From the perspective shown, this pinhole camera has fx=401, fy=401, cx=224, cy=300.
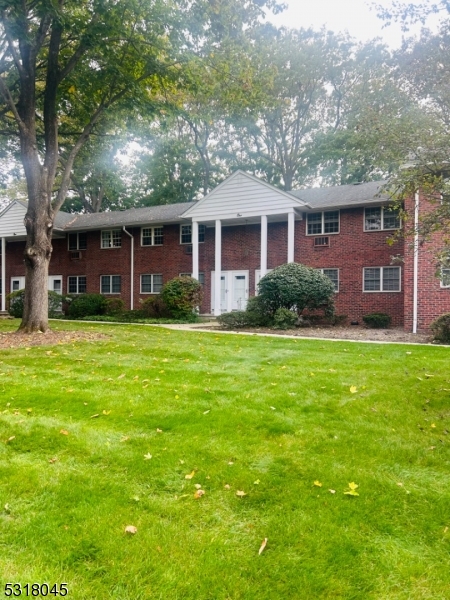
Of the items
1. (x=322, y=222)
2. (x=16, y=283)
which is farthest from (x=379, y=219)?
(x=16, y=283)

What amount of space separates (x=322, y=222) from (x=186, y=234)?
7021 mm

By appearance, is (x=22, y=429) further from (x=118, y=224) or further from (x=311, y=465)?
(x=118, y=224)

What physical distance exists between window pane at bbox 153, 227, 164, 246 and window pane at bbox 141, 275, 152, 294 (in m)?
1.87

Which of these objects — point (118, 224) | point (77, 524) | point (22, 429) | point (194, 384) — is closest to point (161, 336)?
point (194, 384)

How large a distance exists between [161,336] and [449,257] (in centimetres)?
748

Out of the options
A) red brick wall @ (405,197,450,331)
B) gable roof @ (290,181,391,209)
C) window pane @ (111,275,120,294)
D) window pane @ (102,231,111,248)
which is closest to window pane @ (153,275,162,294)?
window pane @ (111,275,120,294)

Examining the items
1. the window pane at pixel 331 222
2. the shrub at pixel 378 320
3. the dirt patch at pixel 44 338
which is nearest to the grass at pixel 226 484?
the dirt patch at pixel 44 338

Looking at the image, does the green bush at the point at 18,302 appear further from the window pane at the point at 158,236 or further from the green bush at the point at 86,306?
the window pane at the point at 158,236

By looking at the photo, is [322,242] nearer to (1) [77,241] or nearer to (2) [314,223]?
(2) [314,223]

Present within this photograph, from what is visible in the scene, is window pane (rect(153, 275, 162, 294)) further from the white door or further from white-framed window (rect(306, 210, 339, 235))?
white-framed window (rect(306, 210, 339, 235))

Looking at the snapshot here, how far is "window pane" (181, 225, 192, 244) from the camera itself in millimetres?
20766

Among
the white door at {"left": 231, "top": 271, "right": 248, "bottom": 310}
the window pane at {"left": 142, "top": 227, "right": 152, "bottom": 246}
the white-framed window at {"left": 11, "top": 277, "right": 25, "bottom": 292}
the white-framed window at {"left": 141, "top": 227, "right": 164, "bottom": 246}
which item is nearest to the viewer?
the white door at {"left": 231, "top": 271, "right": 248, "bottom": 310}

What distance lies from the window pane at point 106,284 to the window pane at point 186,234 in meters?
5.16

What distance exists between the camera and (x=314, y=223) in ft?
59.0
